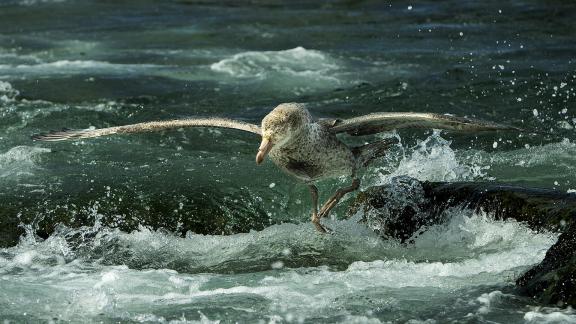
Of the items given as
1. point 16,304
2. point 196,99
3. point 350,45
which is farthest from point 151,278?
point 350,45

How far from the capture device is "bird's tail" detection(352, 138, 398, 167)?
373 inches

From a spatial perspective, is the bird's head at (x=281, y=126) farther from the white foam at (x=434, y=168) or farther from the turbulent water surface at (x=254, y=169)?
the white foam at (x=434, y=168)

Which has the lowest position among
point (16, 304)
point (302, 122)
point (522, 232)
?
point (16, 304)

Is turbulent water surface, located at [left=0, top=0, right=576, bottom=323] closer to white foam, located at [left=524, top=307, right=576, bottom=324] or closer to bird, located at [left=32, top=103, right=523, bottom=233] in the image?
white foam, located at [left=524, top=307, right=576, bottom=324]

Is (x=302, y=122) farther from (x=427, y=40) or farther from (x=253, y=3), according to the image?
(x=253, y=3)

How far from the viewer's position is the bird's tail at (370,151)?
948cm

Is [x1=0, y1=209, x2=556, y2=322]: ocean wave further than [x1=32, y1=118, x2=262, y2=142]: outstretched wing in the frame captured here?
No

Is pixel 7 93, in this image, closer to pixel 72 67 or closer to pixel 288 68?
pixel 72 67

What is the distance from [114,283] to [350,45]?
39.6ft

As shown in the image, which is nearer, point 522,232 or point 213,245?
point 522,232

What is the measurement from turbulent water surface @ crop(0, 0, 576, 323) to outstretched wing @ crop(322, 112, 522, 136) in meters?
0.51

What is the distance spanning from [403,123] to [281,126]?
3.94 feet

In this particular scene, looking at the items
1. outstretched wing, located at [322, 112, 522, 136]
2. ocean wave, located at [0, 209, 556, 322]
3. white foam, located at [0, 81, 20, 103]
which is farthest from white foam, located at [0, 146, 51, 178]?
outstretched wing, located at [322, 112, 522, 136]

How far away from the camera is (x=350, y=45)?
19.4 m
